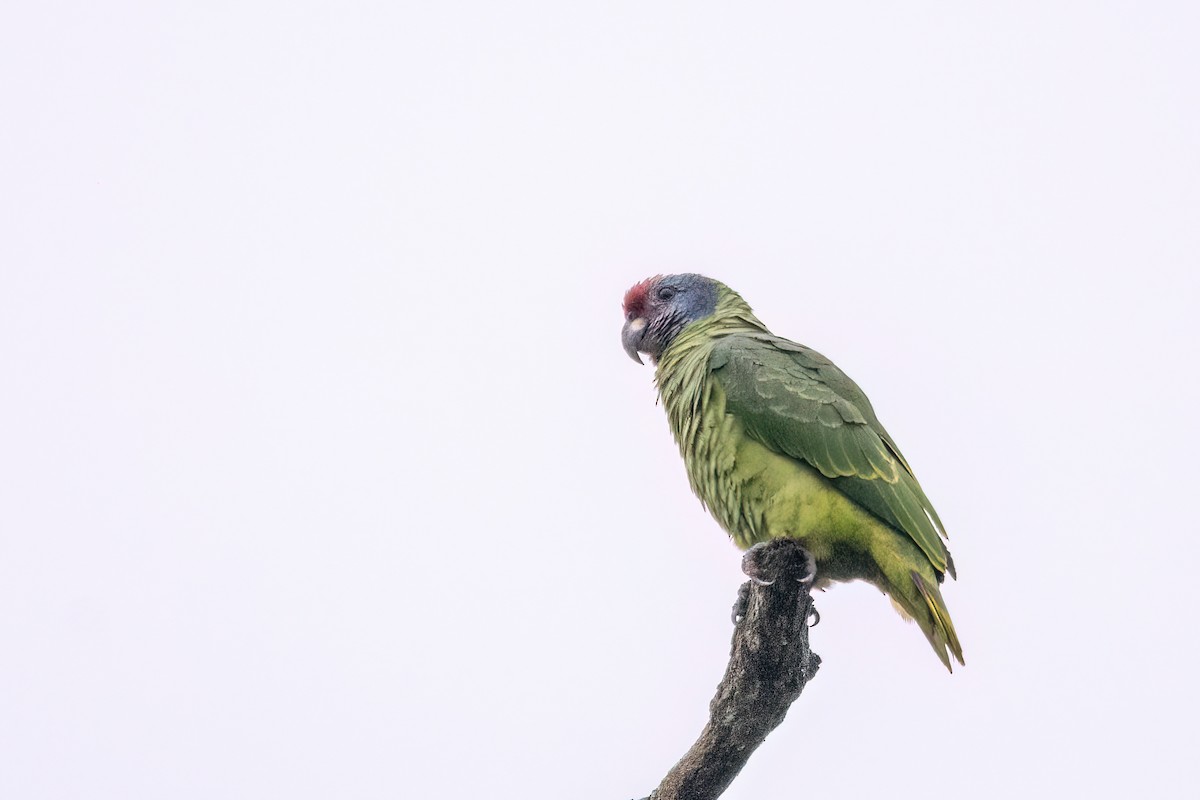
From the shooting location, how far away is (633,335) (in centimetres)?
661

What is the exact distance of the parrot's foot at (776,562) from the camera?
442cm

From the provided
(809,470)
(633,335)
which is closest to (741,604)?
(809,470)

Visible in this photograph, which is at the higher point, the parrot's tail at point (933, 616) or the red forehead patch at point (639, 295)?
the red forehead patch at point (639, 295)

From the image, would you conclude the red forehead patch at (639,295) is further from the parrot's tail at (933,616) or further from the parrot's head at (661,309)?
the parrot's tail at (933,616)

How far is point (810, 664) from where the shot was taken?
448 cm

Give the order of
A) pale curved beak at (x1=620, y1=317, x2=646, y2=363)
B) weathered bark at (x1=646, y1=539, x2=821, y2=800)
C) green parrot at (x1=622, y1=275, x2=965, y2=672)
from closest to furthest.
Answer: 1. weathered bark at (x1=646, y1=539, x2=821, y2=800)
2. green parrot at (x1=622, y1=275, x2=965, y2=672)
3. pale curved beak at (x1=620, y1=317, x2=646, y2=363)

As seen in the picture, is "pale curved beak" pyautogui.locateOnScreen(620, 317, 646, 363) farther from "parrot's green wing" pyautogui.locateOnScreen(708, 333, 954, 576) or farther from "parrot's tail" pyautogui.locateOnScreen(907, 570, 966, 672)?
"parrot's tail" pyautogui.locateOnScreen(907, 570, 966, 672)

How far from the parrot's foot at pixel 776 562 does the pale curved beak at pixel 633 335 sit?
2147 millimetres

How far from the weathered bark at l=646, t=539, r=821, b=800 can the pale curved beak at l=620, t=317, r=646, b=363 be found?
2.28 metres

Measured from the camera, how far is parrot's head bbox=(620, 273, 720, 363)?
21.1ft

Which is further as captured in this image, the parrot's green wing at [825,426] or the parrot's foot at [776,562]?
the parrot's green wing at [825,426]

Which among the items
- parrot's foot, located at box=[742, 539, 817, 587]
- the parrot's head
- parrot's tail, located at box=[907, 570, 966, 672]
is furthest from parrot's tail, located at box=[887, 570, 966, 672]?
the parrot's head

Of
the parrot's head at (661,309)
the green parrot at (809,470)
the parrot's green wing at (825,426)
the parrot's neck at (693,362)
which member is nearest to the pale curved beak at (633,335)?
the parrot's head at (661,309)

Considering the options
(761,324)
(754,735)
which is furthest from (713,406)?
(754,735)
